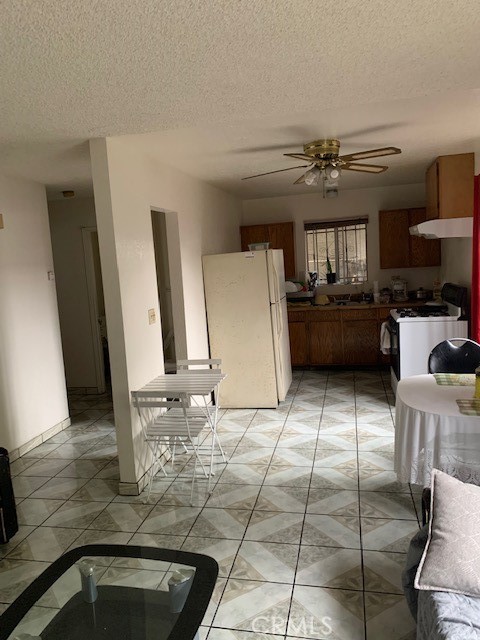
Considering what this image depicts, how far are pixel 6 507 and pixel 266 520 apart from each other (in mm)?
1541

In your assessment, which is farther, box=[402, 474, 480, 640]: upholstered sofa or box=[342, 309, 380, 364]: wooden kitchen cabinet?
box=[342, 309, 380, 364]: wooden kitchen cabinet

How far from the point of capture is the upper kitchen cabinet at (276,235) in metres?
6.85

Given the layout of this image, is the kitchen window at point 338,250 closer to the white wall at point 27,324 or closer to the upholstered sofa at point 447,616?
the white wall at point 27,324

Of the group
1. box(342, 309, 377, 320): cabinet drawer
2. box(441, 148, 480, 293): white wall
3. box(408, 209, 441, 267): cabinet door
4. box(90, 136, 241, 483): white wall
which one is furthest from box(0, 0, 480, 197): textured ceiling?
box(342, 309, 377, 320): cabinet drawer

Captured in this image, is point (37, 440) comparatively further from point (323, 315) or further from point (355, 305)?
point (355, 305)

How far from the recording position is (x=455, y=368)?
3.55 m

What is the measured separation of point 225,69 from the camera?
6.83 ft

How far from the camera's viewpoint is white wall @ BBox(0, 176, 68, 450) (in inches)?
160

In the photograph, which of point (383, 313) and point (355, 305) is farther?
point (355, 305)

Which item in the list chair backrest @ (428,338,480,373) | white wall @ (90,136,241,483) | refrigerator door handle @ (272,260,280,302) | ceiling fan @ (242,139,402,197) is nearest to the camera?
white wall @ (90,136,241,483)

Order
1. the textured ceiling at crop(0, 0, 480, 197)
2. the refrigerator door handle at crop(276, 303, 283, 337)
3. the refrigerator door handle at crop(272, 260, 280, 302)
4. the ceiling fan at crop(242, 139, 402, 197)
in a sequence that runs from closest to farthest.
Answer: the textured ceiling at crop(0, 0, 480, 197) → the ceiling fan at crop(242, 139, 402, 197) → the refrigerator door handle at crop(272, 260, 280, 302) → the refrigerator door handle at crop(276, 303, 283, 337)

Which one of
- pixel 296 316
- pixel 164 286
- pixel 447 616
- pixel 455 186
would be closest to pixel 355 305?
pixel 296 316

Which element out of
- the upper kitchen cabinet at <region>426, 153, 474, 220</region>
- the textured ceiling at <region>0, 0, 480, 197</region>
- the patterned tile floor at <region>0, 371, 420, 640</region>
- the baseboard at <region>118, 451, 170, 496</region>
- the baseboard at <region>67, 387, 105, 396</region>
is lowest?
the patterned tile floor at <region>0, 371, 420, 640</region>

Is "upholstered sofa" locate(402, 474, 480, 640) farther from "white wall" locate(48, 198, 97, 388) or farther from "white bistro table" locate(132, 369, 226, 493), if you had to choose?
"white wall" locate(48, 198, 97, 388)
